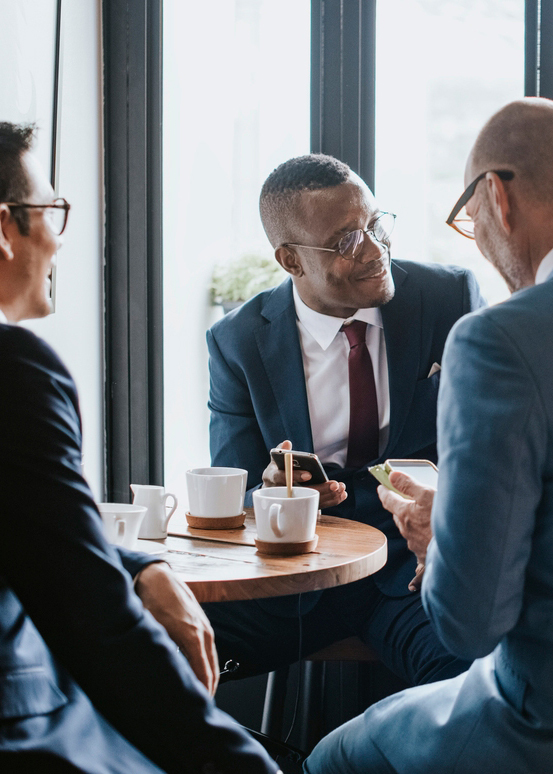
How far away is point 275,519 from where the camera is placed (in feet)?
4.80

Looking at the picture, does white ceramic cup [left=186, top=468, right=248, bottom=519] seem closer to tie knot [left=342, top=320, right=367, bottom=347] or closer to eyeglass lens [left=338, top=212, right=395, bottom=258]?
tie knot [left=342, top=320, right=367, bottom=347]

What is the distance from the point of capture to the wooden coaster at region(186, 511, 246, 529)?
1.70 meters

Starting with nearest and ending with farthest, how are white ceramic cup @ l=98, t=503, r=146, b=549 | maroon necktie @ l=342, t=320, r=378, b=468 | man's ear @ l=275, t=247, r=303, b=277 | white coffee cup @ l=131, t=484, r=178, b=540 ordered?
white ceramic cup @ l=98, t=503, r=146, b=549 < white coffee cup @ l=131, t=484, r=178, b=540 < maroon necktie @ l=342, t=320, r=378, b=468 < man's ear @ l=275, t=247, r=303, b=277

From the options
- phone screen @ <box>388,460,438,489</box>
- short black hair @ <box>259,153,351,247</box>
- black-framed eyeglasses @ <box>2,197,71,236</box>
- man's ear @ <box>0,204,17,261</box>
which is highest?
short black hair @ <box>259,153,351,247</box>

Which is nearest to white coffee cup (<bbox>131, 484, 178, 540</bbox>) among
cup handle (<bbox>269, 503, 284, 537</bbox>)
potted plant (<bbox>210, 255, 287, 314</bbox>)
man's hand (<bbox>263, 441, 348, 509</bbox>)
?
cup handle (<bbox>269, 503, 284, 537</bbox>)

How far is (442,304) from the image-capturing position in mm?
2297

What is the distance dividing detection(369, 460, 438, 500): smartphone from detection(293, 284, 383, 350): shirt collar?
25.2 inches

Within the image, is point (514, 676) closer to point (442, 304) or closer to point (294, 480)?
point (294, 480)

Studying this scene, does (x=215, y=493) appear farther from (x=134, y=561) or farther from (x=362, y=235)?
(x=362, y=235)

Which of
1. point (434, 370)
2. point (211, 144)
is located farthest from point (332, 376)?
point (211, 144)

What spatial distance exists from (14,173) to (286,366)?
1121 millimetres

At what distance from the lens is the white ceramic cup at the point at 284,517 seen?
57.3 inches

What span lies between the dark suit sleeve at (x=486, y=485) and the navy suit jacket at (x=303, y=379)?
107 centimetres

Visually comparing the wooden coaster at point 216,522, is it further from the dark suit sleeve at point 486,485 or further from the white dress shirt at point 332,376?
the dark suit sleeve at point 486,485
